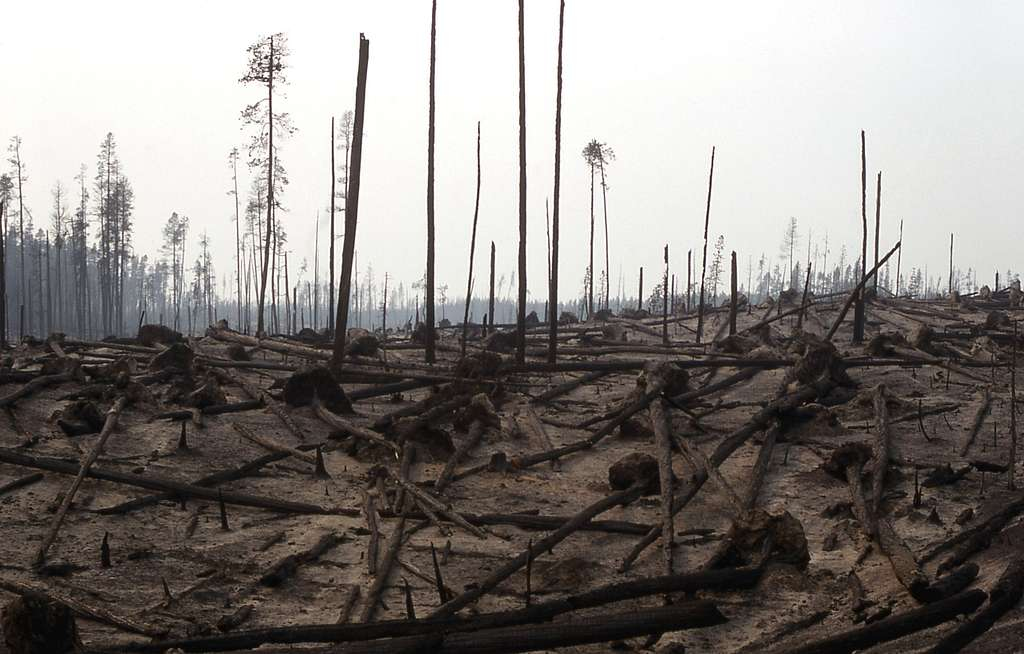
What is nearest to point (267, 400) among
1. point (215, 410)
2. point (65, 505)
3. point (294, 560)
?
point (215, 410)

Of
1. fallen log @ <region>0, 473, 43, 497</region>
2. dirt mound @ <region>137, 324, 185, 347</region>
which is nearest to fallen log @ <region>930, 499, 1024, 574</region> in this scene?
fallen log @ <region>0, 473, 43, 497</region>

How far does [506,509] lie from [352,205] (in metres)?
7.15

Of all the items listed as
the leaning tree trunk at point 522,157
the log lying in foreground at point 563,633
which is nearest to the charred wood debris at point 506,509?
the log lying in foreground at point 563,633

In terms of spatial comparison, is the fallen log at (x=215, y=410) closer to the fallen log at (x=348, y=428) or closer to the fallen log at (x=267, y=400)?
the fallen log at (x=267, y=400)

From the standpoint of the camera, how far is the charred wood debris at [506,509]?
17.2 feet

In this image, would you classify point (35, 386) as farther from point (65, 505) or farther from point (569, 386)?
point (569, 386)

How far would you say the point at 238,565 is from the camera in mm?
7008

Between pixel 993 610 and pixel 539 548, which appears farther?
pixel 539 548

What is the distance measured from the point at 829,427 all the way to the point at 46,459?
8611 millimetres

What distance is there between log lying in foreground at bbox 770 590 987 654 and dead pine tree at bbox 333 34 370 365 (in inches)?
396

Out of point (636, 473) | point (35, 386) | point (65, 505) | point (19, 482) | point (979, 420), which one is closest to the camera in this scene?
point (65, 505)

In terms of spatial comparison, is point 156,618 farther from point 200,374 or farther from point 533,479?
point 200,374

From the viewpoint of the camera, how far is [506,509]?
8.80 meters

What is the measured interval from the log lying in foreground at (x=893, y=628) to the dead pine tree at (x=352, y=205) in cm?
1005
